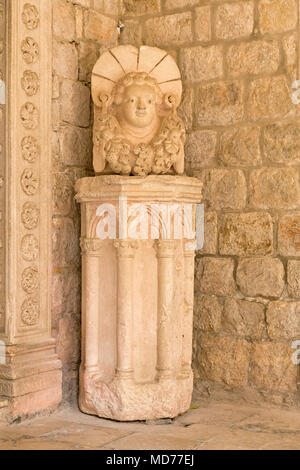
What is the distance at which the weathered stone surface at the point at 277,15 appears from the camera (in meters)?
3.76

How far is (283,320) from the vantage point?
379 cm

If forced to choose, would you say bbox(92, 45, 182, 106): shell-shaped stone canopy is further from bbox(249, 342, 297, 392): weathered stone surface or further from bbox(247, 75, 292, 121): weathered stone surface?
bbox(249, 342, 297, 392): weathered stone surface

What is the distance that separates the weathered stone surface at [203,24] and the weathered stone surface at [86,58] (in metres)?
0.67

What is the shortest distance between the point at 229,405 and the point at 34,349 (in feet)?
4.11

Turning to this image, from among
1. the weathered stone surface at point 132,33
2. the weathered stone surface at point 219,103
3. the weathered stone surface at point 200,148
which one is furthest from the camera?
the weathered stone surface at point 132,33

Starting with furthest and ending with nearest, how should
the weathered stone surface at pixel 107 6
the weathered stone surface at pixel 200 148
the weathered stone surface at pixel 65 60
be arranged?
the weathered stone surface at pixel 107 6 → the weathered stone surface at pixel 200 148 → the weathered stone surface at pixel 65 60

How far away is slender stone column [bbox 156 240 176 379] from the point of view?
3607 mm

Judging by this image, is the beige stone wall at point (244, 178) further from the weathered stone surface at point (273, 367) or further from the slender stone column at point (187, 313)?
the slender stone column at point (187, 313)

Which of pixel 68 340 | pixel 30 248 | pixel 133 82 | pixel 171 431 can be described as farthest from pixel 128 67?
pixel 171 431

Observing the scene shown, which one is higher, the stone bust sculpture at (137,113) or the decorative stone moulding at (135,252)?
the stone bust sculpture at (137,113)

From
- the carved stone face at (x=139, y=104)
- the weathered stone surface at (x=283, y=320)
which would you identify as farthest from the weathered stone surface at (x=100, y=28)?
the weathered stone surface at (x=283, y=320)

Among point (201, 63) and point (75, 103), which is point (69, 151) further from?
point (201, 63)

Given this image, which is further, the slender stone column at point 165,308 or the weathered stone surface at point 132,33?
the weathered stone surface at point 132,33

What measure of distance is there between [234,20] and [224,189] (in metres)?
1.05
